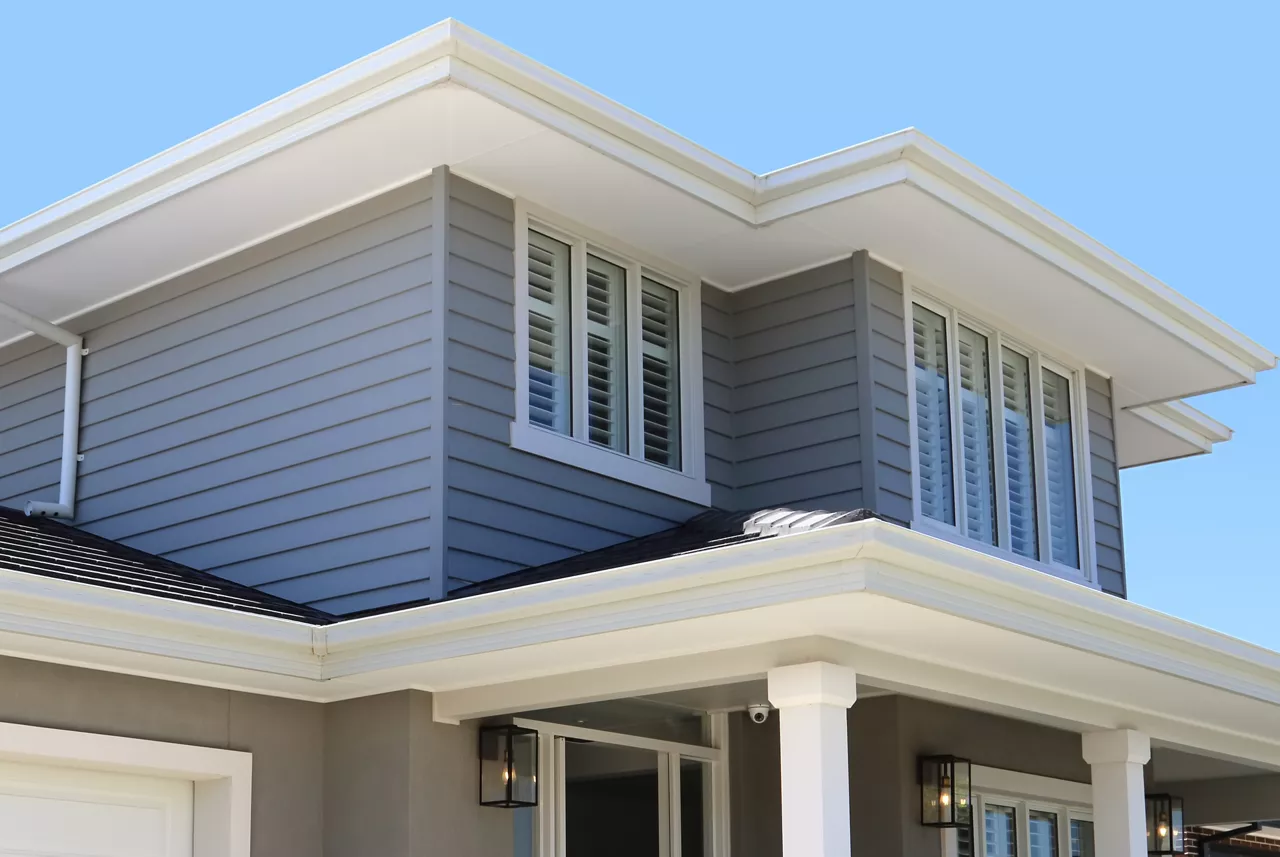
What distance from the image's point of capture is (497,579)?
26.2 feet

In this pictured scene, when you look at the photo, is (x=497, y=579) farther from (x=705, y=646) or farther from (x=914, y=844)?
(x=914, y=844)

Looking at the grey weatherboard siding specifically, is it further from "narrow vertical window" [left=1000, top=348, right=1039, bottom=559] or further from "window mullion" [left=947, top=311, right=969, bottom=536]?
"narrow vertical window" [left=1000, top=348, right=1039, bottom=559]

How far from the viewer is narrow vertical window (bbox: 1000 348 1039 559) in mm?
10430

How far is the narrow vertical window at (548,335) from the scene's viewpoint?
866cm

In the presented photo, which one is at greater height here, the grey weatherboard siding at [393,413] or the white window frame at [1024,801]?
the grey weatherboard siding at [393,413]

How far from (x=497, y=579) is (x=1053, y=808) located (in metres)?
4.21

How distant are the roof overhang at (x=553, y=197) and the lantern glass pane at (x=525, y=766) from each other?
280cm

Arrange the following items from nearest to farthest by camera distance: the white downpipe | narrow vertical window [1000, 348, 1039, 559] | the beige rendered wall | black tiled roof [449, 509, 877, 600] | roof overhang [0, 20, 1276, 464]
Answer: the beige rendered wall, black tiled roof [449, 509, 877, 600], roof overhang [0, 20, 1276, 464], the white downpipe, narrow vertical window [1000, 348, 1039, 559]

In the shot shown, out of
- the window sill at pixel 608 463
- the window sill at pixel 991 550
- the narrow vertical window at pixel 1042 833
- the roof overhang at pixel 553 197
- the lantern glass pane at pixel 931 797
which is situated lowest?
the narrow vertical window at pixel 1042 833

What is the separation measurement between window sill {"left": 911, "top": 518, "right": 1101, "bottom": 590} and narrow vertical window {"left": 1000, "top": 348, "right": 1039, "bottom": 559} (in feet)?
Answer: 0.39

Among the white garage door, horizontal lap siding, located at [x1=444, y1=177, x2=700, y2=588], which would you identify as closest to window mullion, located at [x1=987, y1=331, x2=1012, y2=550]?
horizontal lap siding, located at [x1=444, y1=177, x2=700, y2=588]

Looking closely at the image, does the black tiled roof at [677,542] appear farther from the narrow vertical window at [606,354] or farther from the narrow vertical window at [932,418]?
the narrow vertical window at [932,418]

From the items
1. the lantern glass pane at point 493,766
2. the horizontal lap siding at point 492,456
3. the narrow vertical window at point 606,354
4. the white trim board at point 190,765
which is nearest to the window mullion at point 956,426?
the narrow vertical window at point 606,354

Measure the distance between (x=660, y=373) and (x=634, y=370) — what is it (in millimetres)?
288
